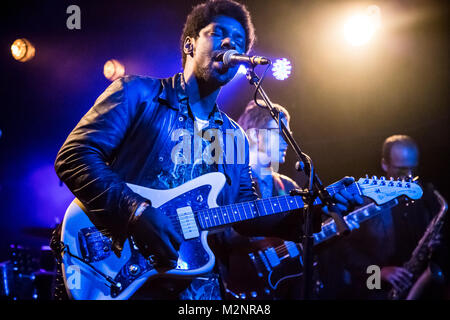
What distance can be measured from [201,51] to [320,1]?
292 centimetres

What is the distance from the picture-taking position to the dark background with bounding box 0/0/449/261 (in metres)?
4.39

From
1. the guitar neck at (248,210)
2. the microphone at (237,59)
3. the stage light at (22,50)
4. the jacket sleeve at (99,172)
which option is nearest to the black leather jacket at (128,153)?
the jacket sleeve at (99,172)

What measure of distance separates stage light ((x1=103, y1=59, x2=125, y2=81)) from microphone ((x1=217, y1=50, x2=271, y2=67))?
263 centimetres

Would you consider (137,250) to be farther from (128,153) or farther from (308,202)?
(308,202)

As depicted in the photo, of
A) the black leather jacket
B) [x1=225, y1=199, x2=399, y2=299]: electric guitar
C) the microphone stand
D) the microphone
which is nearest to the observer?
the microphone stand

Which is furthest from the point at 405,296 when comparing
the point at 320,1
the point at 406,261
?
the point at 320,1

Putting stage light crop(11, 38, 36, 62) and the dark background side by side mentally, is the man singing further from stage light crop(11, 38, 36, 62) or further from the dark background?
stage light crop(11, 38, 36, 62)

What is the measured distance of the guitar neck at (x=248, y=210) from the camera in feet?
7.08

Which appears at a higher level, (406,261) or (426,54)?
(426,54)

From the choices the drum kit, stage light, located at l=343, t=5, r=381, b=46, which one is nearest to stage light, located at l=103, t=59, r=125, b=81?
the drum kit

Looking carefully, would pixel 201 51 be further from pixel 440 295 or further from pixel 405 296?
pixel 440 295

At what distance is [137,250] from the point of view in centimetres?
193

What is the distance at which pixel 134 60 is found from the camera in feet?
15.3

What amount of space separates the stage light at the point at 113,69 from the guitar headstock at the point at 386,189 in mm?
3345
